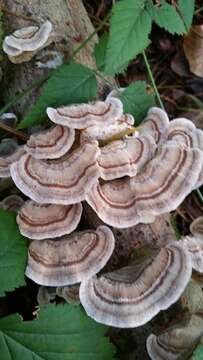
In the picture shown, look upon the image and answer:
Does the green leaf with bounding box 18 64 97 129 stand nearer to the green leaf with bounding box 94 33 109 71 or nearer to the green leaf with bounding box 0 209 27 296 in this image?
the green leaf with bounding box 94 33 109 71

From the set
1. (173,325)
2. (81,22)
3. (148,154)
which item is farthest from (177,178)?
(81,22)

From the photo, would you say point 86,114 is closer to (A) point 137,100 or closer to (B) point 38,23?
(A) point 137,100

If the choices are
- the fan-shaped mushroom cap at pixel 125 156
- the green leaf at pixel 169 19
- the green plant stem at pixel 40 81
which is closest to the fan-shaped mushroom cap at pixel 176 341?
the fan-shaped mushroom cap at pixel 125 156

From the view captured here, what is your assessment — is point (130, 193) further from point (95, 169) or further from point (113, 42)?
point (113, 42)

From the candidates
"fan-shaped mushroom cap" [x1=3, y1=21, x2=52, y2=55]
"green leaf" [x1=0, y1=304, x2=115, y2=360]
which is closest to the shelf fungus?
"fan-shaped mushroom cap" [x1=3, y1=21, x2=52, y2=55]

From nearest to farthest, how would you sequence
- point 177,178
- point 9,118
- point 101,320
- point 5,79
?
1. point 101,320
2. point 177,178
3. point 9,118
4. point 5,79

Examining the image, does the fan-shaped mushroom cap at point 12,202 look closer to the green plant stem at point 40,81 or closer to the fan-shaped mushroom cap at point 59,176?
the fan-shaped mushroom cap at point 59,176

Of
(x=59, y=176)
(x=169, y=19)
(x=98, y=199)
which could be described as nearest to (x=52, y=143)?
(x=59, y=176)
